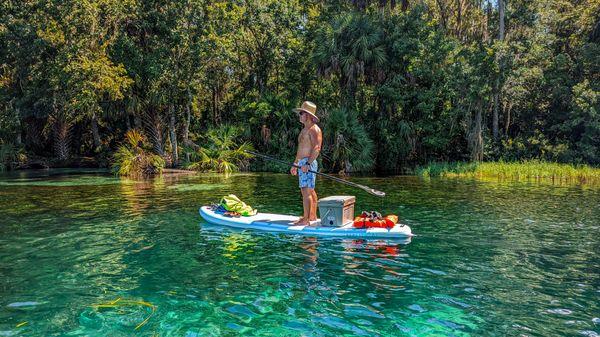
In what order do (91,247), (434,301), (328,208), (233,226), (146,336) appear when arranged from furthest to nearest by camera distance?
(233,226), (328,208), (91,247), (434,301), (146,336)

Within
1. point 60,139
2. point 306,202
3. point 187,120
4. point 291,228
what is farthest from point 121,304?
point 60,139

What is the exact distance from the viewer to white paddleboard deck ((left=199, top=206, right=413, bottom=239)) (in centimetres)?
1012

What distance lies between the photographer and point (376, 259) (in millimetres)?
8547

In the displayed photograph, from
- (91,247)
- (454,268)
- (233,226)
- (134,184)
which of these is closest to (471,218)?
(454,268)

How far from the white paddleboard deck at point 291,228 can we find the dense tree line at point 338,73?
57.4 ft

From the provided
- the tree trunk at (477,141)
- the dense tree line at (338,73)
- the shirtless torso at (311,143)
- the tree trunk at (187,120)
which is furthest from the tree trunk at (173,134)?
the shirtless torso at (311,143)

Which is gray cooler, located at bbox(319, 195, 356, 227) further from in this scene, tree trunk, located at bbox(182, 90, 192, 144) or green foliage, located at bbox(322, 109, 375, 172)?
tree trunk, located at bbox(182, 90, 192, 144)

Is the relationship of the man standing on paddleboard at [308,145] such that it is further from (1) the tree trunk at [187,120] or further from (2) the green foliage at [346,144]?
(1) the tree trunk at [187,120]

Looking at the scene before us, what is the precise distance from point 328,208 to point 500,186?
1256cm

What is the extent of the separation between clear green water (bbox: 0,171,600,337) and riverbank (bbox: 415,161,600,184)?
1041cm

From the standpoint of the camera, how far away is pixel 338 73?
31500mm

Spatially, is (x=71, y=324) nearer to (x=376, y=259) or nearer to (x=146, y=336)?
(x=146, y=336)

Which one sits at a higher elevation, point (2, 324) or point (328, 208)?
point (328, 208)

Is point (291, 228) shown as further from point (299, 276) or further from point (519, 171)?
point (519, 171)
